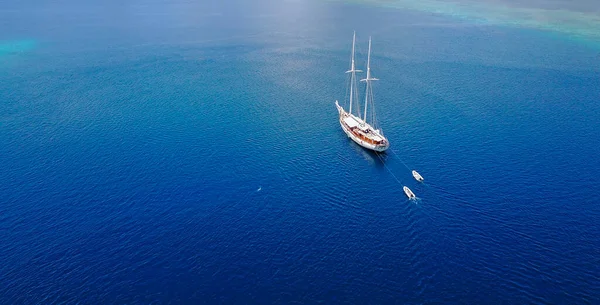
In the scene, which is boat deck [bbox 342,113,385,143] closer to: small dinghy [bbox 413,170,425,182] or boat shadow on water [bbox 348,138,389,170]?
boat shadow on water [bbox 348,138,389,170]

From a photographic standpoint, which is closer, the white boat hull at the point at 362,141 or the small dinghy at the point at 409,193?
the small dinghy at the point at 409,193

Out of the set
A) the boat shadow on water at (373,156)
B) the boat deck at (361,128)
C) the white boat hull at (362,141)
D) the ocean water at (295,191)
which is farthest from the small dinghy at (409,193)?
the boat deck at (361,128)

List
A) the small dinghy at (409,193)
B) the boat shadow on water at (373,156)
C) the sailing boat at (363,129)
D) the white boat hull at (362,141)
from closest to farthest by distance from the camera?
the small dinghy at (409,193) → the boat shadow on water at (373,156) → the white boat hull at (362,141) → the sailing boat at (363,129)

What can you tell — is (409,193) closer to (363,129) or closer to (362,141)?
(362,141)

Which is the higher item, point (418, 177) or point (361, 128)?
point (361, 128)

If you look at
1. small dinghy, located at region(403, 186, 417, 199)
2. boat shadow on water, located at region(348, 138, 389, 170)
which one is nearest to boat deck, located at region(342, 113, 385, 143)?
boat shadow on water, located at region(348, 138, 389, 170)

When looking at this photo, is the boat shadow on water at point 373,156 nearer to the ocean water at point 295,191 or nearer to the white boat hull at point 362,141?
the ocean water at point 295,191

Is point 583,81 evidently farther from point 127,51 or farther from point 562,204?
point 127,51

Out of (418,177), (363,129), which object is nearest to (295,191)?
(418,177)

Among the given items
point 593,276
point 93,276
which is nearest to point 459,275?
point 593,276
